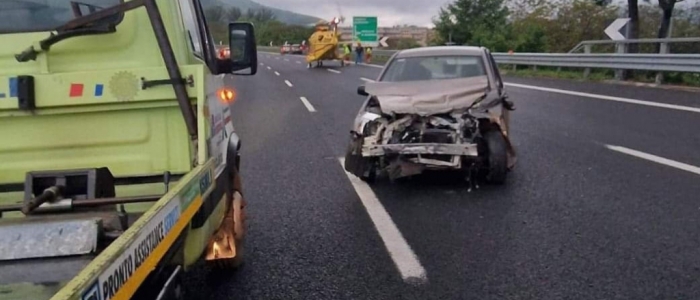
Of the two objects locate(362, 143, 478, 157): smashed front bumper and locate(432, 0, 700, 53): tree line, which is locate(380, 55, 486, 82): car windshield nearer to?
locate(362, 143, 478, 157): smashed front bumper

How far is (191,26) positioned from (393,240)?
7.62 ft

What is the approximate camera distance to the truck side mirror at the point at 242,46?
15.2 ft

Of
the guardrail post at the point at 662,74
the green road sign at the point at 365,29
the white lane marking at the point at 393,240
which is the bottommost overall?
the white lane marking at the point at 393,240

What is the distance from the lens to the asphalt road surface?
15.1 ft

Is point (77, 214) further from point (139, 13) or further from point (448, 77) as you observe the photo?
point (448, 77)

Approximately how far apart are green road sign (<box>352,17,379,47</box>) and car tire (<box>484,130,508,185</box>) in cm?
4072

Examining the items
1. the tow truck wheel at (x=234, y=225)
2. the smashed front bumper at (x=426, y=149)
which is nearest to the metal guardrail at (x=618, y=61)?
the smashed front bumper at (x=426, y=149)

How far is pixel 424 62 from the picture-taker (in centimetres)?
900

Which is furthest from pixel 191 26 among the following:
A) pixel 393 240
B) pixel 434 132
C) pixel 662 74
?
pixel 662 74

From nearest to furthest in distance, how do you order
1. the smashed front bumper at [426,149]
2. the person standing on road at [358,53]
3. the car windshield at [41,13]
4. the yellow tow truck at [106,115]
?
the yellow tow truck at [106,115] → the car windshield at [41,13] → the smashed front bumper at [426,149] → the person standing on road at [358,53]

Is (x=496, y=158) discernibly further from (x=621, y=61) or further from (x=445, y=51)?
(x=621, y=61)

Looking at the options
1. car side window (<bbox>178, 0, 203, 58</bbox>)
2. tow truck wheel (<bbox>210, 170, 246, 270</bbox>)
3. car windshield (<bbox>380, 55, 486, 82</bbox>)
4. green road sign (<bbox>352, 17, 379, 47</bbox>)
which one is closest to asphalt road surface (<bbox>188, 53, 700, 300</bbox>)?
tow truck wheel (<bbox>210, 170, 246, 270</bbox>)

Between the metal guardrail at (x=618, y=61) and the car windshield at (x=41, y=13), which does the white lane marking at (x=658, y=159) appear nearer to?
the car windshield at (x=41, y=13)

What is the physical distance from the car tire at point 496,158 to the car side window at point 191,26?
12.4 feet
